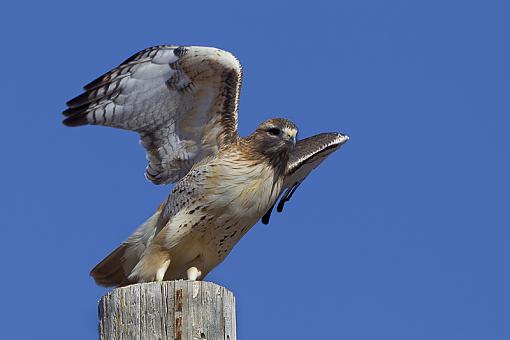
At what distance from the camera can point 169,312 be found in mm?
5281

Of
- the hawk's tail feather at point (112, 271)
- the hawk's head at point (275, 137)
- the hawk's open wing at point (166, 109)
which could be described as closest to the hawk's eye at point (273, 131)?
the hawk's head at point (275, 137)

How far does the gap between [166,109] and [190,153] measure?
391 mm

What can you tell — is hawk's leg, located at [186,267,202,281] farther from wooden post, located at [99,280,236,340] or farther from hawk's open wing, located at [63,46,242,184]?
wooden post, located at [99,280,236,340]

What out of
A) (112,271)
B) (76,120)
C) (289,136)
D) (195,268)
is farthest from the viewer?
(76,120)

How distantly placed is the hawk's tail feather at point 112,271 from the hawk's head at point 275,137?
1.28m

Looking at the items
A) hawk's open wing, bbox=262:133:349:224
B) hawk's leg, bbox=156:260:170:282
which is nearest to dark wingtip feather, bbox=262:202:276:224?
hawk's open wing, bbox=262:133:349:224

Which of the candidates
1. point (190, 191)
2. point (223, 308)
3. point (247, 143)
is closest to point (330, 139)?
point (247, 143)

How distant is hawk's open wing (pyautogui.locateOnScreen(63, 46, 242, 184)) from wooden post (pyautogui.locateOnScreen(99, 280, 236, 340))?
333 cm

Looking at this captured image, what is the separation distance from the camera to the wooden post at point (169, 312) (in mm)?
5199

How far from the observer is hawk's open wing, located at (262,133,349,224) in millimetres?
9023

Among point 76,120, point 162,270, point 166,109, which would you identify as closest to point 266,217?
point 166,109

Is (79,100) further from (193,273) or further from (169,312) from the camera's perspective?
(169,312)

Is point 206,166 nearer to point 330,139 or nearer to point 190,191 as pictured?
point 190,191

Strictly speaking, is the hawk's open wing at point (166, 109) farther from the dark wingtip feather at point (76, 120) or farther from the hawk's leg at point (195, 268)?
the hawk's leg at point (195, 268)
